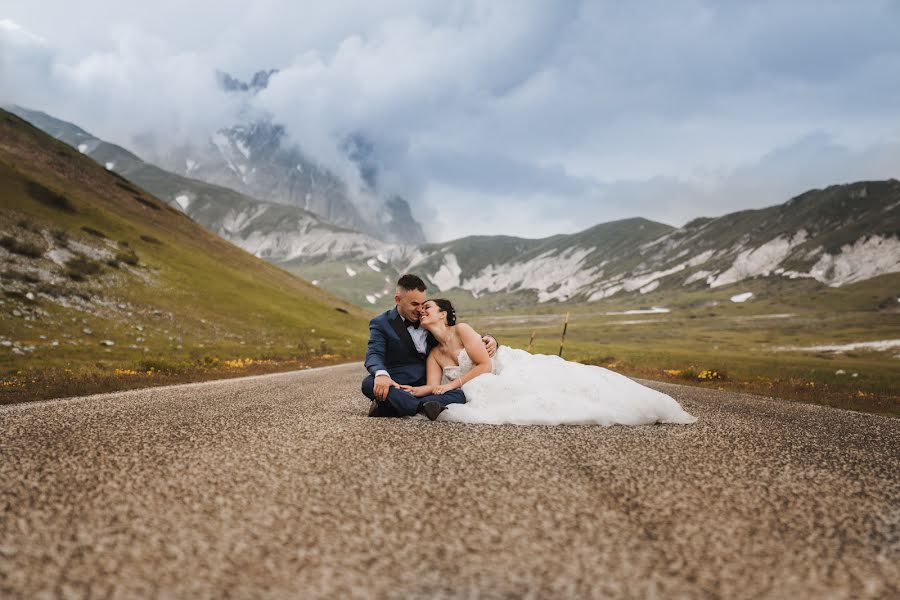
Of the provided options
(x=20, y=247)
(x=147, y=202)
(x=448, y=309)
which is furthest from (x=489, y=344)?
(x=147, y=202)

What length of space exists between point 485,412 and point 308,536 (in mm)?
6197

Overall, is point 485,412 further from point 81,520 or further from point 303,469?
point 81,520

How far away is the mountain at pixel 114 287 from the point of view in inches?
1236

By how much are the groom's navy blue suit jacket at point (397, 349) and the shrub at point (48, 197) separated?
215 feet

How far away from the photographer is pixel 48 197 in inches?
2263

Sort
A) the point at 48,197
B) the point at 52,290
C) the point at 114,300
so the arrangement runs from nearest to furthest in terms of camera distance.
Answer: the point at 52,290 → the point at 114,300 → the point at 48,197

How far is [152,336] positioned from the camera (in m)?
38.1

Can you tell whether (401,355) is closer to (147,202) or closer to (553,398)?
(553,398)

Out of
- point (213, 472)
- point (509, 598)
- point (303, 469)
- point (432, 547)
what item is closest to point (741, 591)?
point (509, 598)

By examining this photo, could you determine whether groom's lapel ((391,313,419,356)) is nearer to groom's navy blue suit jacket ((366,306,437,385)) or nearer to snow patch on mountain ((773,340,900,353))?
groom's navy blue suit jacket ((366,306,437,385))

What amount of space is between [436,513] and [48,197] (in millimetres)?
73232

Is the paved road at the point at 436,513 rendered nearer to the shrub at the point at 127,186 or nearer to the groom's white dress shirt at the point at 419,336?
the groom's white dress shirt at the point at 419,336

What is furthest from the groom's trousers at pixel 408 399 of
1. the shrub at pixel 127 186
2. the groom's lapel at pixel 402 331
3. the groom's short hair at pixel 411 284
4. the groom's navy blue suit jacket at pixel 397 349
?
the shrub at pixel 127 186

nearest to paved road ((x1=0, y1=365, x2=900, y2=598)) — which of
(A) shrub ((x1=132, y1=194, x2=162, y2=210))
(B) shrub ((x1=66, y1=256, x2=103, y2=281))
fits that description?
(B) shrub ((x1=66, y1=256, x2=103, y2=281))
